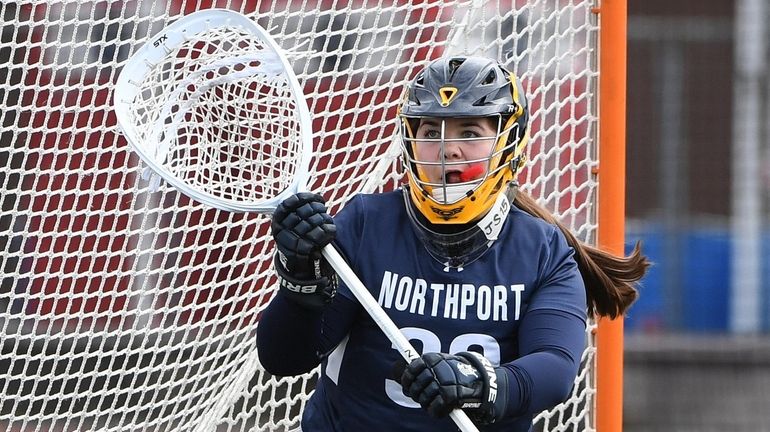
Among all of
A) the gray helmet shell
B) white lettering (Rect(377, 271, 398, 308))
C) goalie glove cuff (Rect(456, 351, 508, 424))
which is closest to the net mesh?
the gray helmet shell

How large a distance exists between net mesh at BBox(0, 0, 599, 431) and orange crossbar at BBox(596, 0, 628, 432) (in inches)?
2.2

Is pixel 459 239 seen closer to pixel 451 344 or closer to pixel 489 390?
pixel 451 344

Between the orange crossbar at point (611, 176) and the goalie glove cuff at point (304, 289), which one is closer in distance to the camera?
the goalie glove cuff at point (304, 289)

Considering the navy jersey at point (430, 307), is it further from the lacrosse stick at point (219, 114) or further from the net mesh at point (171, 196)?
the net mesh at point (171, 196)

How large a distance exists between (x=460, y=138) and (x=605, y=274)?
0.55 metres

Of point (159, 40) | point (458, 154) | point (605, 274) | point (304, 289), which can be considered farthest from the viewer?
point (605, 274)

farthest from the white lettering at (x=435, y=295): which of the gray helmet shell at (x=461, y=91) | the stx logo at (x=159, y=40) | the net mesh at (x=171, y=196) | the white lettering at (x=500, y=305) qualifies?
the net mesh at (x=171, y=196)

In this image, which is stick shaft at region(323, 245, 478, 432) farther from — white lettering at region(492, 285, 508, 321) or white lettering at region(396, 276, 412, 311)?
white lettering at region(492, 285, 508, 321)

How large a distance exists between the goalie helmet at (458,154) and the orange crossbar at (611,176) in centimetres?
72

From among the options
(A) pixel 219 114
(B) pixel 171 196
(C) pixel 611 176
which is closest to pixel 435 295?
(A) pixel 219 114

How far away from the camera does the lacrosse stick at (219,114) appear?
2596 mm

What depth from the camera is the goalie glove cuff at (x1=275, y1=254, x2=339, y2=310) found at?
7.68ft

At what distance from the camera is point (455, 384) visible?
221 cm

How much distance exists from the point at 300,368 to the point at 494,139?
1.92ft
